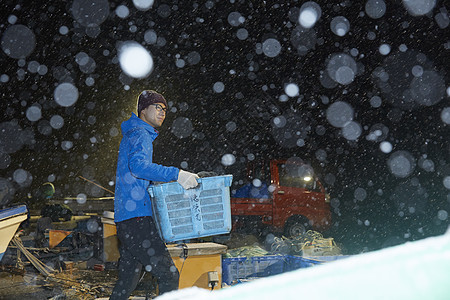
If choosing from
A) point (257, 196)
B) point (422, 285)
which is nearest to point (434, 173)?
point (257, 196)

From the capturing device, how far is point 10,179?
26.6m

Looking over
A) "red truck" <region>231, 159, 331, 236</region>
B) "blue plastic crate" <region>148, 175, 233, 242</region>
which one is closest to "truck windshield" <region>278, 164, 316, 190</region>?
"red truck" <region>231, 159, 331, 236</region>

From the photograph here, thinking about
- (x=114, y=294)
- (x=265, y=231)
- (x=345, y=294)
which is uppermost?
(x=345, y=294)

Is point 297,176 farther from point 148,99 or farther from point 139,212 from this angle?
point 139,212

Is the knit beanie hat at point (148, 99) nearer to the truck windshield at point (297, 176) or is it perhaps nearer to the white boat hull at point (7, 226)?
the white boat hull at point (7, 226)

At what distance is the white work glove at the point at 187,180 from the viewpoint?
2879 mm

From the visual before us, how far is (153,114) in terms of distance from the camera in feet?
10.3

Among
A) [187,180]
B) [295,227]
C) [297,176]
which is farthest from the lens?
[297,176]

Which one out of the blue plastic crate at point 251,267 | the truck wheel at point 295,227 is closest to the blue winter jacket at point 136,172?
the blue plastic crate at point 251,267

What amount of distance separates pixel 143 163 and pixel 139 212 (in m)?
0.40

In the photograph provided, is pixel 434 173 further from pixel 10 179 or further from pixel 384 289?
pixel 10 179

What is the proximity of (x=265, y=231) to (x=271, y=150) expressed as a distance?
14.1 m

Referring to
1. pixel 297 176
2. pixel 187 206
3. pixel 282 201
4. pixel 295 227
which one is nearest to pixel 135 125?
pixel 187 206

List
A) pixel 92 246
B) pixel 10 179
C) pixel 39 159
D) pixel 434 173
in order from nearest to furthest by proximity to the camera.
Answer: pixel 92 246 → pixel 434 173 → pixel 10 179 → pixel 39 159
